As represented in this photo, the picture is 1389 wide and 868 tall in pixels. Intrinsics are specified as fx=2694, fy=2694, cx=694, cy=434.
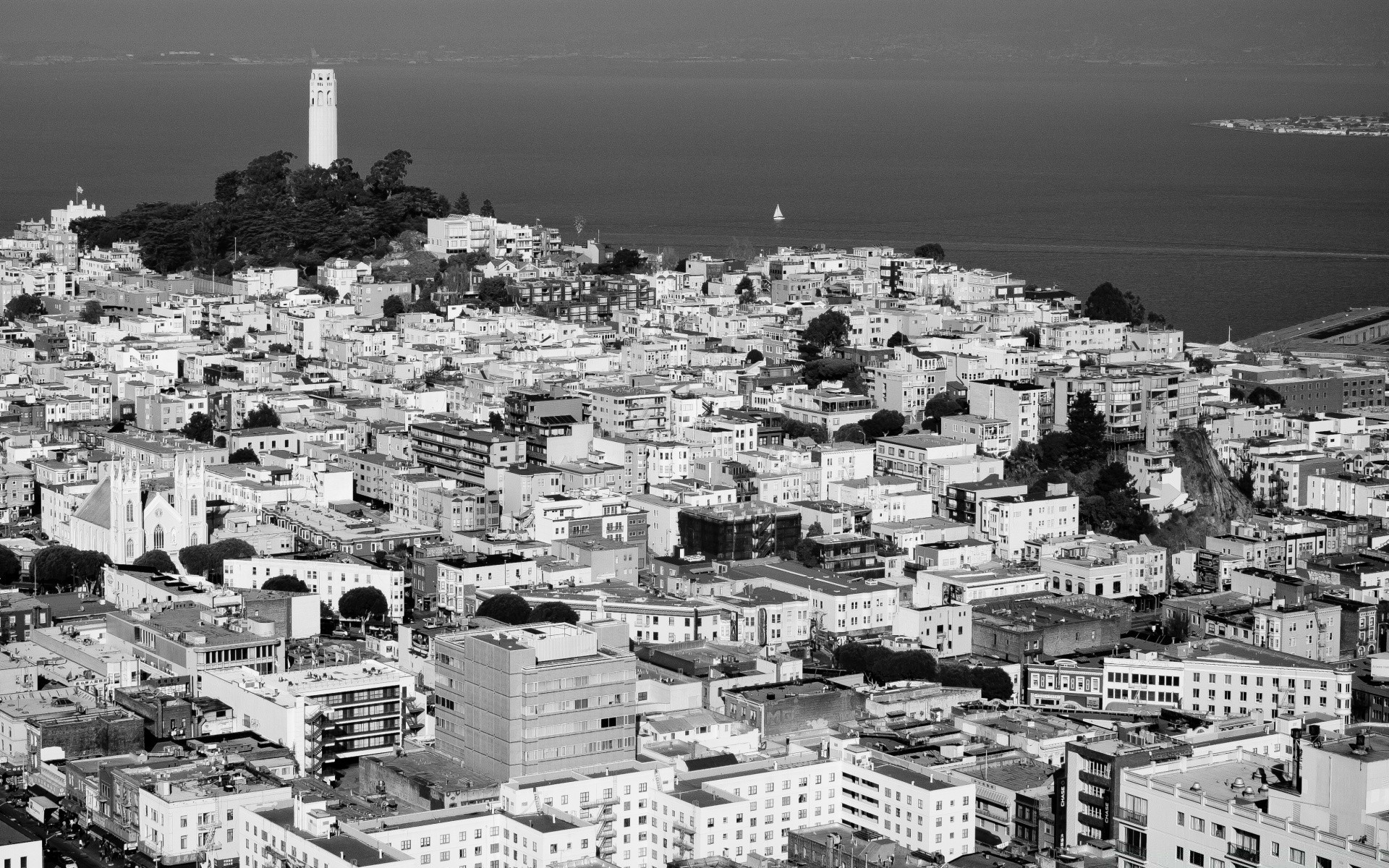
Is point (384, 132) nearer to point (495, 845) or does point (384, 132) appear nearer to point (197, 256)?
point (197, 256)

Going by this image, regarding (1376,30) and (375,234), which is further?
Answer: (1376,30)

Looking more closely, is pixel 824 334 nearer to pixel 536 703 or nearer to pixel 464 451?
pixel 464 451

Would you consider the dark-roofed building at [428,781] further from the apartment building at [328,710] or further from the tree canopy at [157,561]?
the tree canopy at [157,561]

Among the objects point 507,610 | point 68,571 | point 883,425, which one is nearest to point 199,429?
point 68,571

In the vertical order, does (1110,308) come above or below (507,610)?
above

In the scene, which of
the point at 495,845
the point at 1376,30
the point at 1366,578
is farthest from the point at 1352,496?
the point at 1376,30

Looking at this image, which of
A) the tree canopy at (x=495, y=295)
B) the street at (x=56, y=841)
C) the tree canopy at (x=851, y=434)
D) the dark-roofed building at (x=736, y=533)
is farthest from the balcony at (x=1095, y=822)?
the tree canopy at (x=495, y=295)
